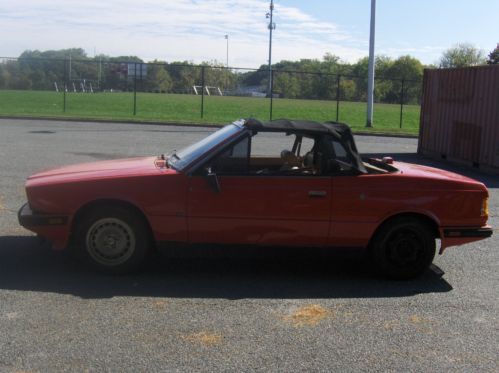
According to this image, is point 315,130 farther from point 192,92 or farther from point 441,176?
point 192,92

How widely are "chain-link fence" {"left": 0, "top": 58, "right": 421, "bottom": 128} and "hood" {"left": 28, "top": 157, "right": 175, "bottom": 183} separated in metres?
24.9

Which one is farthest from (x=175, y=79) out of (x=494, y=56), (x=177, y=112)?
(x=494, y=56)

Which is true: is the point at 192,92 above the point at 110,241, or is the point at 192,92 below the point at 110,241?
above

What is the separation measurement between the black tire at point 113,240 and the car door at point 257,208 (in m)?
0.46

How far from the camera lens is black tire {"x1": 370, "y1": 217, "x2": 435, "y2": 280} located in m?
5.26

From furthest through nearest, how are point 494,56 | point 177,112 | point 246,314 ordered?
point 494,56, point 177,112, point 246,314

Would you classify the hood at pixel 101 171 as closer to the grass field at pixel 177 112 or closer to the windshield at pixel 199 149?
the windshield at pixel 199 149

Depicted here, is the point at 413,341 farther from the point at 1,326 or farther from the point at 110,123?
the point at 110,123

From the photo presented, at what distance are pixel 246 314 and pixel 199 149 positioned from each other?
175 cm

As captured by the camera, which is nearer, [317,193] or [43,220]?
[43,220]

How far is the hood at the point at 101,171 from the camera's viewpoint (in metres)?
5.14

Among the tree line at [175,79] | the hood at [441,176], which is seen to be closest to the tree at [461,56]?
the tree line at [175,79]

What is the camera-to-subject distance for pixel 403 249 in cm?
531

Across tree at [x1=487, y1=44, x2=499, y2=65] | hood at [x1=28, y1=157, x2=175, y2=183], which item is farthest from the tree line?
hood at [x1=28, y1=157, x2=175, y2=183]
